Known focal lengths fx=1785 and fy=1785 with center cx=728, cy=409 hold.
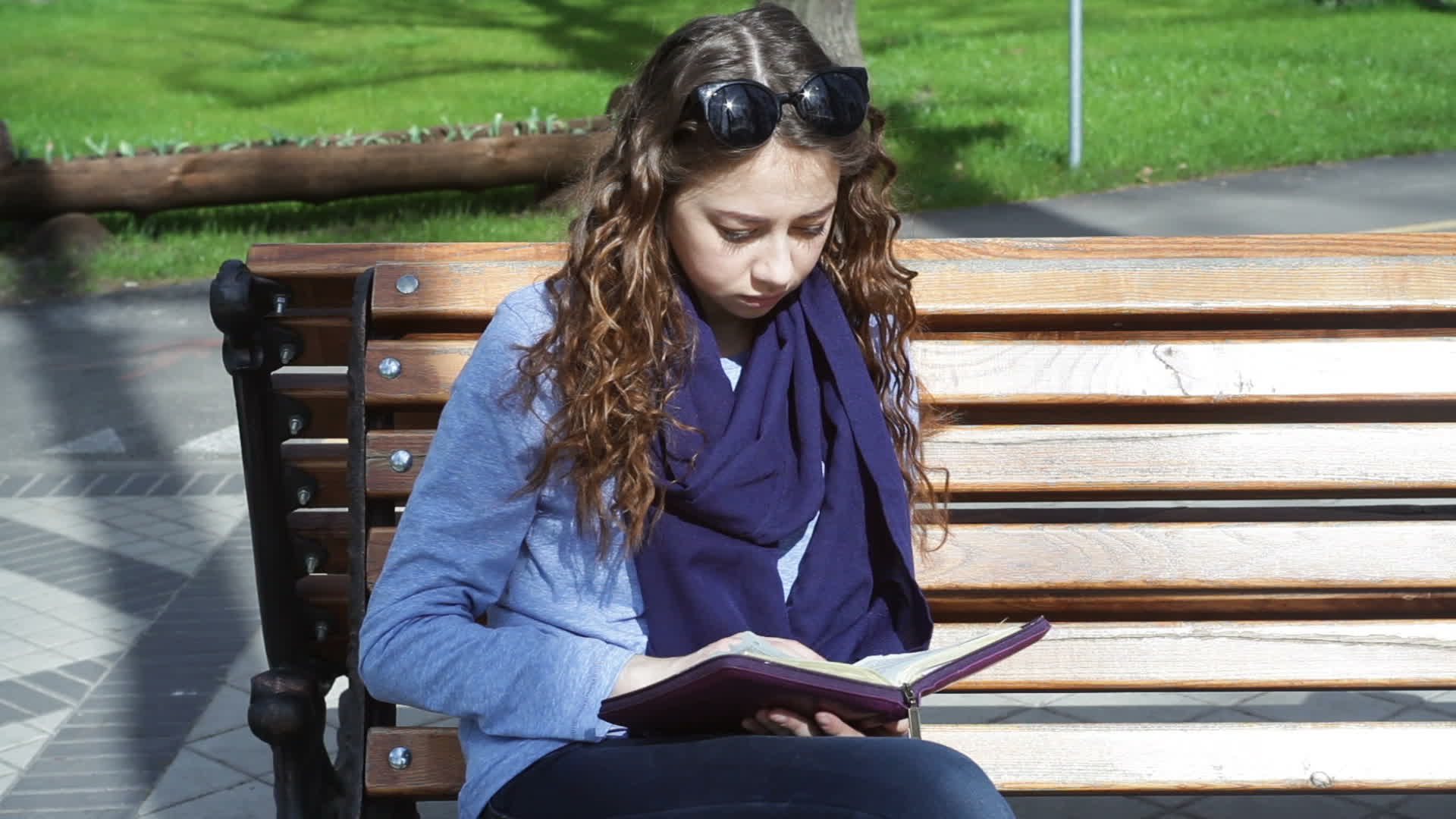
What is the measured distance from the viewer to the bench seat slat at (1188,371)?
2801 millimetres

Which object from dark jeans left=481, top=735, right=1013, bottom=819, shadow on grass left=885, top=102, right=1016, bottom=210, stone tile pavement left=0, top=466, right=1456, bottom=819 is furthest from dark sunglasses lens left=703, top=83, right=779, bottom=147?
shadow on grass left=885, top=102, right=1016, bottom=210

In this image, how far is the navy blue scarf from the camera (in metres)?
2.30

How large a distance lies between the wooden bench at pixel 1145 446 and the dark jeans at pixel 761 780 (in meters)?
0.67

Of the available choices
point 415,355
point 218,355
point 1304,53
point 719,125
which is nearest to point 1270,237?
point 719,125

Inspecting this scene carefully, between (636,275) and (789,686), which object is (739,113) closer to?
(636,275)

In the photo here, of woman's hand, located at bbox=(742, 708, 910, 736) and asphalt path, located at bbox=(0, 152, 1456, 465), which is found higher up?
woman's hand, located at bbox=(742, 708, 910, 736)

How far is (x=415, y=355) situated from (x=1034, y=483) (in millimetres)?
981

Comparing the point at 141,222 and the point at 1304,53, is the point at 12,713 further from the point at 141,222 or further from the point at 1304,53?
the point at 1304,53

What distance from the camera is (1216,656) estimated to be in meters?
2.81

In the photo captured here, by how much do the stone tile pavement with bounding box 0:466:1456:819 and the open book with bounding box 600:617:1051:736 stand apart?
157 centimetres

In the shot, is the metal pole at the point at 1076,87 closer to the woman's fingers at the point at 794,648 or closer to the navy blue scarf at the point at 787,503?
the navy blue scarf at the point at 787,503

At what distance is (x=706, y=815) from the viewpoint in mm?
2059

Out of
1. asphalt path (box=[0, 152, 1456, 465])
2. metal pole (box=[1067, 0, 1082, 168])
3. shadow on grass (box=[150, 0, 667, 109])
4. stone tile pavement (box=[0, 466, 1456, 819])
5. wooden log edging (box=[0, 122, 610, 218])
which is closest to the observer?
stone tile pavement (box=[0, 466, 1456, 819])

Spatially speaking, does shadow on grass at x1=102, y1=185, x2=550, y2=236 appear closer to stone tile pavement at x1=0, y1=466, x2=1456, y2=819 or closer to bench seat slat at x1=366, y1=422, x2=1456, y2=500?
stone tile pavement at x1=0, y1=466, x2=1456, y2=819
